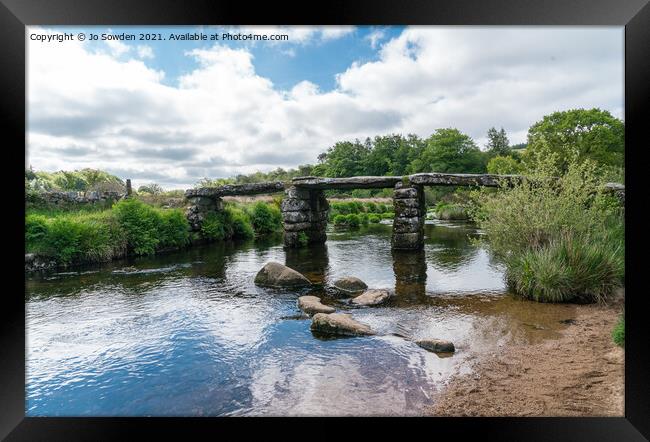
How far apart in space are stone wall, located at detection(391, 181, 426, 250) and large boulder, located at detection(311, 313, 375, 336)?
7.35 metres

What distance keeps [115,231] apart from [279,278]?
767 cm

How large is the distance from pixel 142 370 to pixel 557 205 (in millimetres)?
8049

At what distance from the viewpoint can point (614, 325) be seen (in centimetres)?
551

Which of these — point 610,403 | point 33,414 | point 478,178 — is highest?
point 478,178

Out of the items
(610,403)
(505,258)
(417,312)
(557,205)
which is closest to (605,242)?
(557,205)

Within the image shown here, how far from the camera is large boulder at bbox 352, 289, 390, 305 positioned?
7.39m

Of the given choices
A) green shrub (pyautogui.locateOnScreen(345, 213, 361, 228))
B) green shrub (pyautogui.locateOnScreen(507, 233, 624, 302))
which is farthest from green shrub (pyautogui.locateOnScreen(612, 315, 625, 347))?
green shrub (pyautogui.locateOnScreen(345, 213, 361, 228))

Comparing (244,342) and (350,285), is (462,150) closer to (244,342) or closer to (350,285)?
(350,285)

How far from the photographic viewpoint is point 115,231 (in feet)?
43.5

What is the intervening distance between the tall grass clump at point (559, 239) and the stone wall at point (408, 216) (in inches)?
151
